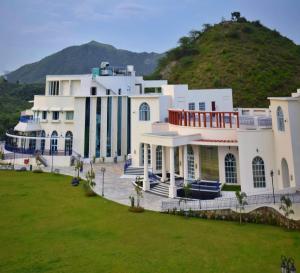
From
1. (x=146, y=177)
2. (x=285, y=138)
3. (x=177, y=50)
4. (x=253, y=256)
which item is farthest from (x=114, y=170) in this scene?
(x=177, y=50)

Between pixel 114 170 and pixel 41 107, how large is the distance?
48.5ft

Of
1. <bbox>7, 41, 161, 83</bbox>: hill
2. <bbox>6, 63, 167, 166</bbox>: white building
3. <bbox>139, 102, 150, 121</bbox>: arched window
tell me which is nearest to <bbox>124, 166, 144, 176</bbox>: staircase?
<bbox>139, 102, 150, 121</bbox>: arched window

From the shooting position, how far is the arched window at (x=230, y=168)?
64.2 ft

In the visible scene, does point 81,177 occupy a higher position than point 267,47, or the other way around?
point 267,47

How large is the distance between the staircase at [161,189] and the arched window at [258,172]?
20.3 feet

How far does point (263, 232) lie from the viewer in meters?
13.2

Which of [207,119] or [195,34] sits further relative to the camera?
[195,34]

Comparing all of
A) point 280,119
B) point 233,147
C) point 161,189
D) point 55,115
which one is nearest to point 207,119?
point 233,147

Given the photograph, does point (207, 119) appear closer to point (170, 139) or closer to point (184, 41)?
point (170, 139)

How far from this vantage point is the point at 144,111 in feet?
92.9

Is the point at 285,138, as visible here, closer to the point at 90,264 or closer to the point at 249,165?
the point at 249,165

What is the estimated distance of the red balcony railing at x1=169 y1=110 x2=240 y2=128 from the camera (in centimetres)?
2052

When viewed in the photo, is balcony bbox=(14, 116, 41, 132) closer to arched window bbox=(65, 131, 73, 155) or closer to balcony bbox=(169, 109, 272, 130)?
arched window bbox=(65, 131, 73, 155)

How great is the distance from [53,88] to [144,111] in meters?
17.9
